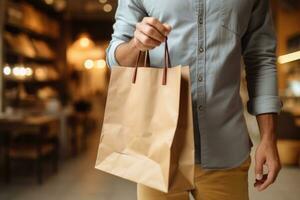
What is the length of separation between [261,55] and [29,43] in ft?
19.1

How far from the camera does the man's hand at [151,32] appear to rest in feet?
2.55

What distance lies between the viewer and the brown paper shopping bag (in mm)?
816

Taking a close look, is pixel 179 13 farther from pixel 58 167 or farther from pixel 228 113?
pixel 58 167

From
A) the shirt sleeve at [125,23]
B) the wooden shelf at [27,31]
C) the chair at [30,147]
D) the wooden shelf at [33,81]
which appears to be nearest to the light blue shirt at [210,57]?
the shirt sleeve at [125,23]

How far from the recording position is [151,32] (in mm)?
780

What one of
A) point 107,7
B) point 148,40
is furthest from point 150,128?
point 107,7

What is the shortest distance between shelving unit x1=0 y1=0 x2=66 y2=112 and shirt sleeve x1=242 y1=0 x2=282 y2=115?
4618 millimetres

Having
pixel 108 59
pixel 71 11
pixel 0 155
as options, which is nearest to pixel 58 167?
pixel 0 155

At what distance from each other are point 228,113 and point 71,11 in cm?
902

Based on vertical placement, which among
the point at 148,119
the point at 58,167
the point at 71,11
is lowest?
the point at 58,167

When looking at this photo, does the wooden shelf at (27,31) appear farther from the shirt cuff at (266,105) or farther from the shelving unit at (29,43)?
the shirt cuff at (266,105)

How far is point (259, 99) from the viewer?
1017 mm

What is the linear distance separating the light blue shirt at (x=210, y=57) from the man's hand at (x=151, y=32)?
5.9 inches

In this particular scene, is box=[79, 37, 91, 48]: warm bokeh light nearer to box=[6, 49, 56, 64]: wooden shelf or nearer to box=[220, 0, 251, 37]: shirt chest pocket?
box=[6, 49, 56, 64]: wooden shelf
